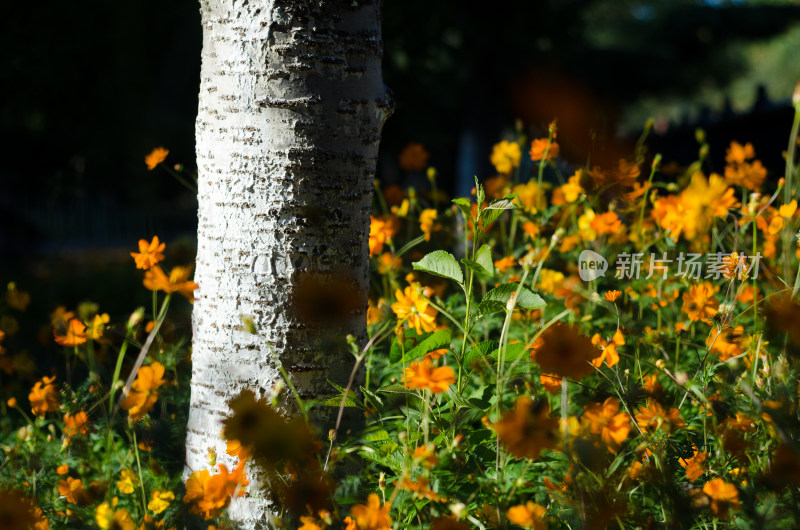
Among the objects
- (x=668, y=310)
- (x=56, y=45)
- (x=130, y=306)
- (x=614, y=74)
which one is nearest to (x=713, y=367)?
(x=668, y=310)

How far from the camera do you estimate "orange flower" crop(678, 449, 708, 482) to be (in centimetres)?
122

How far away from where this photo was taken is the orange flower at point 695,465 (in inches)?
48.2

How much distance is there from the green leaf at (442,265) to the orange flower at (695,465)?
1.77ft

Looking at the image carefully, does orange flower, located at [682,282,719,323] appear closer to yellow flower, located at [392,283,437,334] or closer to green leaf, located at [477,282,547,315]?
green leaf, located at [477,282,547,315]

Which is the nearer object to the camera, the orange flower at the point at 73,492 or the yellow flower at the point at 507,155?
the orange flower at the point at 73,492

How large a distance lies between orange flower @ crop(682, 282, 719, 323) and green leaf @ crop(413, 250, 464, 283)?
1.94 feet

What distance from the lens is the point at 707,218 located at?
1.72 m

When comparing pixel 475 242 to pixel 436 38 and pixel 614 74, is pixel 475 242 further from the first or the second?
pixel 614 74

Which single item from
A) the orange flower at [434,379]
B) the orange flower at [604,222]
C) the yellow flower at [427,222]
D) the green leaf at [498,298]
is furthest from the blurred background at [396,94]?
the orange flower at [434,379]

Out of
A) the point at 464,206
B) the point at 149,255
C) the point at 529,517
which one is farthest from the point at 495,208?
the point at 149,255

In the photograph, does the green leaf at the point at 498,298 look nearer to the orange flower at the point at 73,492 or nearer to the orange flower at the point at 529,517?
the orange flower at the point at 529,517

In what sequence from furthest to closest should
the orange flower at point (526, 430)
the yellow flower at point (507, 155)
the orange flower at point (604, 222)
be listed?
the yellow flower at point (507, 155), the orange flower at point (604, 222), the orange flower at point (526, 430)

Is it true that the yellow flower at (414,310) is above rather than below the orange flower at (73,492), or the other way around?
above

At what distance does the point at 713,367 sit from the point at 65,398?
1.40 metres
